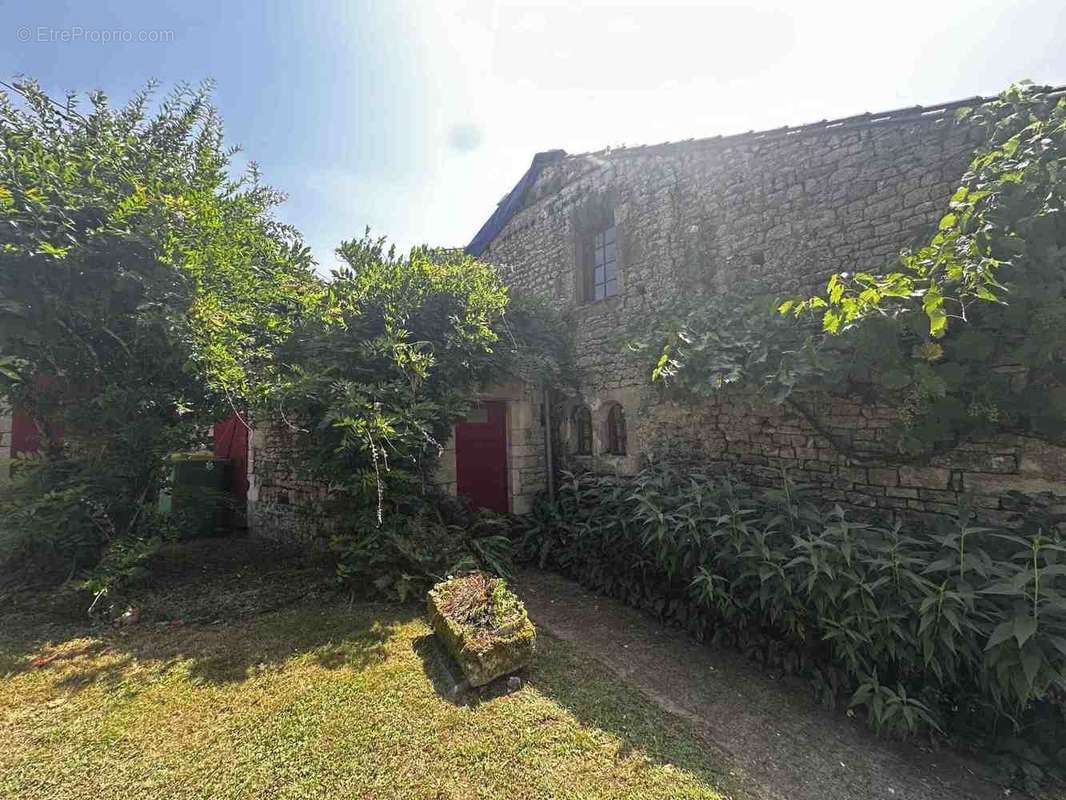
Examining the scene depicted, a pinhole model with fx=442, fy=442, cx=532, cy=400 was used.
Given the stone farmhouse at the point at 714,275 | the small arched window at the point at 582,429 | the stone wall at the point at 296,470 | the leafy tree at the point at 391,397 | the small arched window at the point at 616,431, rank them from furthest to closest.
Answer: the small arched window at the point at 582,429 < the small arched window at the point at 616,431 < the stone wall at the point at 296,470 < the leafy tree at the point at 391,397 < the stone farmhouse at the point at 714,275

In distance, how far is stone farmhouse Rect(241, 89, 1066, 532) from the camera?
4.18 meters

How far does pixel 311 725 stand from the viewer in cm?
276

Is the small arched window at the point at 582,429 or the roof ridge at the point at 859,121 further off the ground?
the roof ridge at the point at 859,121

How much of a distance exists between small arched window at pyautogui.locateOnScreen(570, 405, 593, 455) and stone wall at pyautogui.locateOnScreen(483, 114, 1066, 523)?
15cm

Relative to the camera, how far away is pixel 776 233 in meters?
5.30

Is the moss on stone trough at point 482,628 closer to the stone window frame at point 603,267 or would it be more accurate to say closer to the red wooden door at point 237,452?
the stone window frame at point 603,267

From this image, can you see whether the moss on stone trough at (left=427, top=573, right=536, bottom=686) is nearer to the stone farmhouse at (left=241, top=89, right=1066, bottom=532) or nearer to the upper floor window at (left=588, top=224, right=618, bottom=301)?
the stone farmhouse at (left=241, top=89, right=1066, bottom=532)

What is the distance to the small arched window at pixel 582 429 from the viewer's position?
7223mm

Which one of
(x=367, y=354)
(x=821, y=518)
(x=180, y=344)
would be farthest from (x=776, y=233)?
(x=180, y=344)

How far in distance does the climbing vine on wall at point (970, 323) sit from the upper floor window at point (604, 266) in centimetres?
320

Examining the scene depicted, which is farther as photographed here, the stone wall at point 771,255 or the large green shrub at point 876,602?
the stone wall at point 771,255

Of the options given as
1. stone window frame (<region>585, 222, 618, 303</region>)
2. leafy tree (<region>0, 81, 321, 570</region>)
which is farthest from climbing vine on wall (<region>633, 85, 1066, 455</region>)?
leafy tree (<region>0, 81, 321, 570</region>)

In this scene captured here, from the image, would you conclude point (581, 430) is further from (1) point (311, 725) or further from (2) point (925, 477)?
(1) point (311, 725)

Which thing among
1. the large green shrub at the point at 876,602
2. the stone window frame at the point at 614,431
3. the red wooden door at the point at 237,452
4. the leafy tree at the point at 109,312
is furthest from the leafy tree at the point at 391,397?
the red wooden door at the point at 237,452
